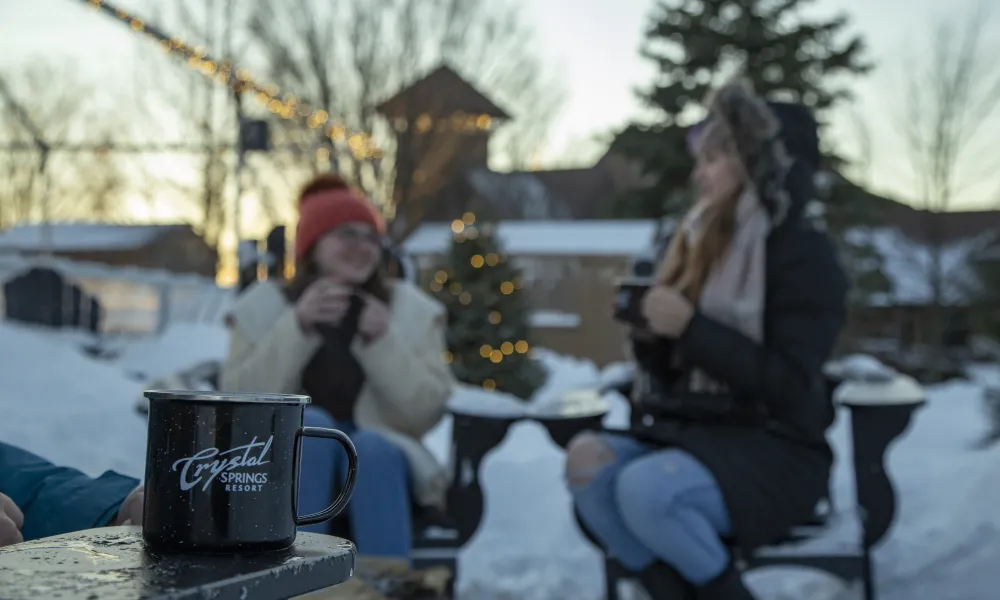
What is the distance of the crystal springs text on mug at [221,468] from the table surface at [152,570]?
0.20ft

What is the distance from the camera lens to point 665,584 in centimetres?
297

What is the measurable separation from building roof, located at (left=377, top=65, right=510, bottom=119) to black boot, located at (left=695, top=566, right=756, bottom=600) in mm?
18523

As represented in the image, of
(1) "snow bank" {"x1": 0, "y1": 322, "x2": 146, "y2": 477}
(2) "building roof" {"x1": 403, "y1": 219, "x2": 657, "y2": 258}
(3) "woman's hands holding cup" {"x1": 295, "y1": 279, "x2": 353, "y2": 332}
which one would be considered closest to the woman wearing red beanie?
(3) "woman's hands holding cup" {"x1": 295, "y1": 279, "x2": 353, "y2": 332}

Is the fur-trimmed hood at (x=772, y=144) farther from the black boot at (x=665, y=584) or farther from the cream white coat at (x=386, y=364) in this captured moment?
the cream white coat at (x=386, y=364)

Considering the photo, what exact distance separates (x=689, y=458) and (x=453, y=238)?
371 inches

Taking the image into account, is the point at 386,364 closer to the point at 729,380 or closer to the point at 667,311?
the point at 667,311

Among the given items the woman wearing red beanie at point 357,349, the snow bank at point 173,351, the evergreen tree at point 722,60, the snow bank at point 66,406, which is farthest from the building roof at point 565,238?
the woman wearing red beanie at point 357,349

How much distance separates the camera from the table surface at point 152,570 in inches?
26.7

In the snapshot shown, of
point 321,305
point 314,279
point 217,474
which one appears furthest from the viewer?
point 314,279

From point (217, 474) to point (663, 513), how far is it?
211 centimetres

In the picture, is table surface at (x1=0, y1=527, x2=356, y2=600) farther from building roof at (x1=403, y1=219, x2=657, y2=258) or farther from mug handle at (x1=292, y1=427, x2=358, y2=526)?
building roof at (x1=403, y1=219, x2=657, y2=258)

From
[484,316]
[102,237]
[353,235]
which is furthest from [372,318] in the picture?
[102,237]

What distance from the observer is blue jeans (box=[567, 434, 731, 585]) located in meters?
2.81

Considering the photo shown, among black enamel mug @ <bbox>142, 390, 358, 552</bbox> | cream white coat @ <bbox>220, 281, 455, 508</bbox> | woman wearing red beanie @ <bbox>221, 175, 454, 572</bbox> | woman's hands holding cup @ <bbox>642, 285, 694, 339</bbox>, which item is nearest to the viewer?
black enamel mug @ <bbox>142, 390, 358, 552</bbox>
